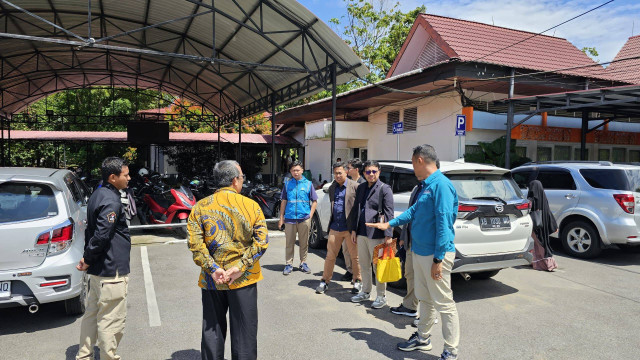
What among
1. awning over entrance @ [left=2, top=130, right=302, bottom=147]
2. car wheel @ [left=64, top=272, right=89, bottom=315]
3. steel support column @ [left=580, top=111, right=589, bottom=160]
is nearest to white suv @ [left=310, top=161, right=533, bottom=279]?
car wheel @ [left=64, top=272, right=89, bottom=315]

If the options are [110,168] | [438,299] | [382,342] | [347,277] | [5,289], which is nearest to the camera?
[110,168]

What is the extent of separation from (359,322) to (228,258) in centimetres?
225

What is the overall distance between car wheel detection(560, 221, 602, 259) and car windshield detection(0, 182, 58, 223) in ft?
27.1

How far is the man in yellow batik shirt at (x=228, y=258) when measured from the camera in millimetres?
2865

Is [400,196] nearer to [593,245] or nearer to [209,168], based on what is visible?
[593,245]

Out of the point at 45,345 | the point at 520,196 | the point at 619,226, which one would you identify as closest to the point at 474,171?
the point at 520,196

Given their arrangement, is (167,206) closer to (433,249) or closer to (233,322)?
(233,322)

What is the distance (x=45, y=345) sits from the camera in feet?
13.0

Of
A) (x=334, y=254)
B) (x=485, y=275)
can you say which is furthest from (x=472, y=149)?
(x=334, y=254)

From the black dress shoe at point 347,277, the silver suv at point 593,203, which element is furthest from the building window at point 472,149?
the black dress shoe at point 347,277

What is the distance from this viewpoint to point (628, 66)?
17.0m

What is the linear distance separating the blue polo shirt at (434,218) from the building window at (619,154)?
1619cm

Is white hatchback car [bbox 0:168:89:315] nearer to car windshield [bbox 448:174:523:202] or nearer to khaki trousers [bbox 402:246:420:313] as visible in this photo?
khaki trousers [bbox 402:246:420:313]

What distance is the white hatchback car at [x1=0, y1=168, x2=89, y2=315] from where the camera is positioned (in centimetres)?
403
